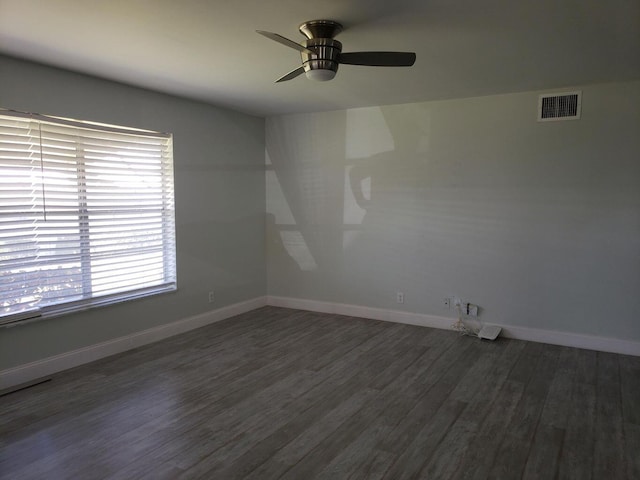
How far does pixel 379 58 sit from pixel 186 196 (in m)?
2.80

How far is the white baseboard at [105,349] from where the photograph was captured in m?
3.34

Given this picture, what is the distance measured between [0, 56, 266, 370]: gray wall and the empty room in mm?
26

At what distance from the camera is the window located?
3279 mm

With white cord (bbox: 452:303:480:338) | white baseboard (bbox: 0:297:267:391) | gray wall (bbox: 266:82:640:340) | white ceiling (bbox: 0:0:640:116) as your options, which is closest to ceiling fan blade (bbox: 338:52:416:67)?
white ceiling (bbox: 0:0:640:116)

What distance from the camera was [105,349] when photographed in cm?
393

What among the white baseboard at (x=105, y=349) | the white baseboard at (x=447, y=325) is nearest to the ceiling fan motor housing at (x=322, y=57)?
the white baseboard at (x=105, y=349)

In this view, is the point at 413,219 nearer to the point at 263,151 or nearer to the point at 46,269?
the point at 263,151

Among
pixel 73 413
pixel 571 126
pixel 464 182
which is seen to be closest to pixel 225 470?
pixel 73 413

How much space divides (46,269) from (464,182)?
3988 mm

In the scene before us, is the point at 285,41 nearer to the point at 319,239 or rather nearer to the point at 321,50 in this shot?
the point at 321,50

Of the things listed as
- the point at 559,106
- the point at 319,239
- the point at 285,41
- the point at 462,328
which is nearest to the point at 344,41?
the point at 285,41

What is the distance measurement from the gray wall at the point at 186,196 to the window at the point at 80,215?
0.11 m

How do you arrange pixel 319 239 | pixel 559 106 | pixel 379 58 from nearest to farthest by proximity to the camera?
pixel 379 58, pixel 559 106, pixel 319 239

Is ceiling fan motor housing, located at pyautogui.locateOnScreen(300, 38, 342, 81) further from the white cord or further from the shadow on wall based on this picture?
the white cord
